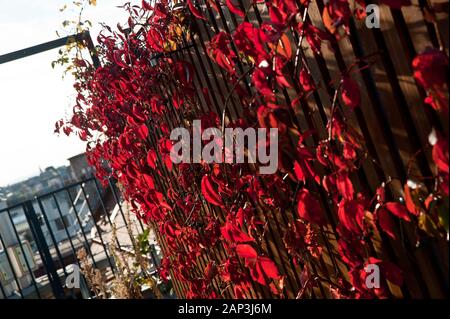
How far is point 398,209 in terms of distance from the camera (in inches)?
58.4

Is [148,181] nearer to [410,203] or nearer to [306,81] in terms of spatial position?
[306,81]

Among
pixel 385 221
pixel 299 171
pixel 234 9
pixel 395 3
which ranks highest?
pixel 234 9

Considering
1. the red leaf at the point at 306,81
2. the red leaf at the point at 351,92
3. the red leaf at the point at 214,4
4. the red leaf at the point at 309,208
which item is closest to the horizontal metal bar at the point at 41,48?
the red leaf at the point at 214,4

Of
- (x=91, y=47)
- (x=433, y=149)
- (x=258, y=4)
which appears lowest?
(x=433, y=149)

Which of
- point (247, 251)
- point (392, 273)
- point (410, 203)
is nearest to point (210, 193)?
point (247, 251)

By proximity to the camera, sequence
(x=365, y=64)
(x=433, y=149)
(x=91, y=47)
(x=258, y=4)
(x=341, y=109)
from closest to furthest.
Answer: (x=433, y=149) < (x=365, y=64) < (x=341, y=109) < (x=258, y=4) < (x=91, y=47)

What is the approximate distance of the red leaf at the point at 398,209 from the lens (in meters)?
1.48

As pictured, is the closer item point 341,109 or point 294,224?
point 341,109

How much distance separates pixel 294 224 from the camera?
7.00 ft

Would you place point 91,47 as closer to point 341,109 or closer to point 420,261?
point 341,109

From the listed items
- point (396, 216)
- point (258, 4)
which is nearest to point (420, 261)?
point (396, 216)

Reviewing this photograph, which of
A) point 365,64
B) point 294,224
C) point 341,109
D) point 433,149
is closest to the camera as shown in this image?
point 433,149

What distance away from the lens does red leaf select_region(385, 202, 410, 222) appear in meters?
1.48

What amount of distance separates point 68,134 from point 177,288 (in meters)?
2.03
